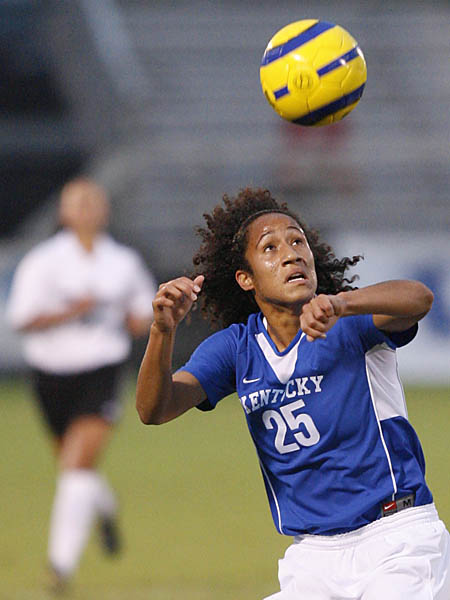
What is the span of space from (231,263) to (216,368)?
51 cm

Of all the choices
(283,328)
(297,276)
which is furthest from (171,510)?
(297,276)

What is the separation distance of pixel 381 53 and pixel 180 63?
3.81 meters

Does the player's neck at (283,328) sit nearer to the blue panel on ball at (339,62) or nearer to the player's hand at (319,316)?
the player's hand at (319,316)

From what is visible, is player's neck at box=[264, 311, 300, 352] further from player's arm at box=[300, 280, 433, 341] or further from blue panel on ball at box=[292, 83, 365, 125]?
blue panel on ball at box=[292, 83, 365, 125]

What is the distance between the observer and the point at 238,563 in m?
7.23

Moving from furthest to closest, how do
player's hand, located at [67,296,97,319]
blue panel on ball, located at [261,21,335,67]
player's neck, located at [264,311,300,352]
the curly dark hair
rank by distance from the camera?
player's hand, located at [67,296,97,319] < blue panel on ball, located at [261,21,335,67] < the curly dark hair < player's neck, located at [264,311,300,352]

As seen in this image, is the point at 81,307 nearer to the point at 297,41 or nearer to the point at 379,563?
the point at 297,41

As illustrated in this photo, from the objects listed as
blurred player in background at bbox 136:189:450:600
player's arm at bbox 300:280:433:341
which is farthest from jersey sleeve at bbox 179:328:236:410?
player's arm at bbox 300:280:433:341

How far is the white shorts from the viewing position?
386cm

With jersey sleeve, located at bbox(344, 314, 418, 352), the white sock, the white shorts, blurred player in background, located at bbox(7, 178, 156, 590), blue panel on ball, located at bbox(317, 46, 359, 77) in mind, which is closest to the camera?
the white shorts

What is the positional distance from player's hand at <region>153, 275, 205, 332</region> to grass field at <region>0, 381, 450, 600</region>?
2871mm

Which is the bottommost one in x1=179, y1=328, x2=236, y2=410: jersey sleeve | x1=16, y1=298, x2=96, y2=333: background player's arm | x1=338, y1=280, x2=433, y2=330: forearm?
x1=338, y1=280, x2=433, y2=330: forearm

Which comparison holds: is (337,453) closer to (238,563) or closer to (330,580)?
(330,580)

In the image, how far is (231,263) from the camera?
473cm
